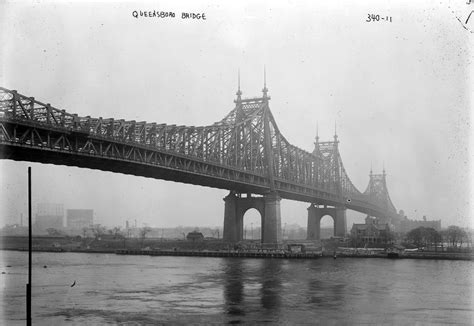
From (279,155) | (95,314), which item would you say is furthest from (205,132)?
(95,314)

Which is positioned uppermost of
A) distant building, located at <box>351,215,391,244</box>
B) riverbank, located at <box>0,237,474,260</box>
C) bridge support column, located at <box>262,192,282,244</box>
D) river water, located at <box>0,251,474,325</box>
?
bridge support column, located at <box>262,192,282,244</box>

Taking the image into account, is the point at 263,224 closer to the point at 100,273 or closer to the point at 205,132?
the point at 205,132

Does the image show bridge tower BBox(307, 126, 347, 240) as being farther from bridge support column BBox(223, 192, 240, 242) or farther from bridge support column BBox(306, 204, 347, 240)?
bridge support column BBox(223, 192, 240, 242)

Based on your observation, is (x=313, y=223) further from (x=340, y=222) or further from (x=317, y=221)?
(x=340, y=222)

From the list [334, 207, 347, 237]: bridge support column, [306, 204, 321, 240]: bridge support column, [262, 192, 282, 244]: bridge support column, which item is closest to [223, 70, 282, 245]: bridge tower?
[262, 192, 282, 244]: bridge support column

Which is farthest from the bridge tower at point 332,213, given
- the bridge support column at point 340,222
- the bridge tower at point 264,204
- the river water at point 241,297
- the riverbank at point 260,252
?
the river water at point 241,297

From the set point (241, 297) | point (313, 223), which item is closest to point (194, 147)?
point (241, 297)
